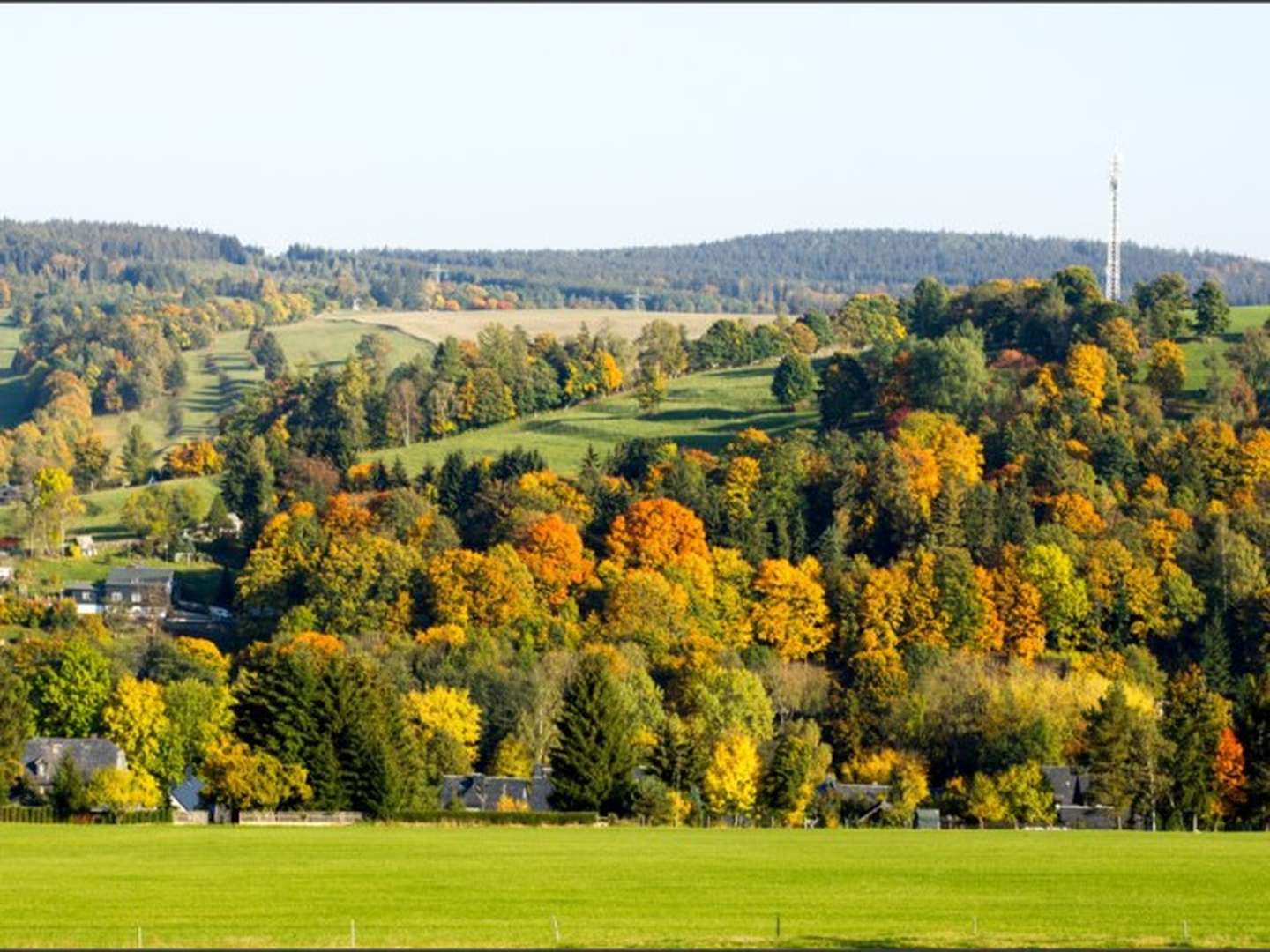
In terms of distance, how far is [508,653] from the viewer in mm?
149625

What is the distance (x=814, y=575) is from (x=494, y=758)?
3494 centimetres

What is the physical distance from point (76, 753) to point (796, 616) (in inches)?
1830

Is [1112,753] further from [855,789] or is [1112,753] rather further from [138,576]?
[138,576]

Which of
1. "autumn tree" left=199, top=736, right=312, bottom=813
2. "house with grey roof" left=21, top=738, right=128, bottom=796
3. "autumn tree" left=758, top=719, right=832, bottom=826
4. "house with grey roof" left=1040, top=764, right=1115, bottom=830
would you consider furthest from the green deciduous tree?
"autumn tree" left=199, top=736, right=312, bottom=813

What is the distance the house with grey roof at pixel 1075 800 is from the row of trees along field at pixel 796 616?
1366mm

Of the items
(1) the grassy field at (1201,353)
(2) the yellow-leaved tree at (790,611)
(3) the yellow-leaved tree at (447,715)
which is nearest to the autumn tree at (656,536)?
(2) the yellow-leaved tree at (790,611)

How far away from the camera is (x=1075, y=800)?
118062 millimetres

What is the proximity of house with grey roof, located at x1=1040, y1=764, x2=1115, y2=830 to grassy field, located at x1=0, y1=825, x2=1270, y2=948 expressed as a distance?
2588cm

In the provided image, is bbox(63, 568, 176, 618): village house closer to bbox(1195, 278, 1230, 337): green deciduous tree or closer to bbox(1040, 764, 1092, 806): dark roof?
bbox(1040, 764, 1092, 806): dark roof

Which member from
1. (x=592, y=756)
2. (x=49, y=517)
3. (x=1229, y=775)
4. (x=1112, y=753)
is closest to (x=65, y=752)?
(x=592, y=756)

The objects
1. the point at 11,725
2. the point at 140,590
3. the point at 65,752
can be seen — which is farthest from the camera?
the point at 140,590

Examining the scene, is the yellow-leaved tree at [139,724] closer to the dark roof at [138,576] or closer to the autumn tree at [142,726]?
the autumn tree at [142,726]

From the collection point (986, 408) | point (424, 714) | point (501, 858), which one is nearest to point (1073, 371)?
point (986, 408)

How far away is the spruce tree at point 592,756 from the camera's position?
104 metres
